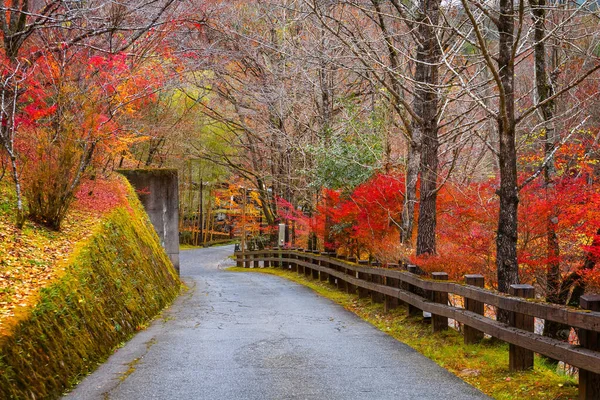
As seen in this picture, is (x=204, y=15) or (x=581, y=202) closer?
(x=581, y=202)

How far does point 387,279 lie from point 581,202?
3.62m

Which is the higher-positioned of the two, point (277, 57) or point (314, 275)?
point (277, 57)

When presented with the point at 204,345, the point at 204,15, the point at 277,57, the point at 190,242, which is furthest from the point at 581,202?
the point at 190,242

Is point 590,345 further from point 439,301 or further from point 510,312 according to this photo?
point 439,301

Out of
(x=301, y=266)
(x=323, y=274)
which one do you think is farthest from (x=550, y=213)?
(x=301, y=266)

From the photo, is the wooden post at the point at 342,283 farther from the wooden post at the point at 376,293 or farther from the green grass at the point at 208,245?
the green grass at the point at 208,245

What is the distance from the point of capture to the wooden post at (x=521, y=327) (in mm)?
5938

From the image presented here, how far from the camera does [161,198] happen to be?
22594 millimetres

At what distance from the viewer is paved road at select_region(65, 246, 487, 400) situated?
5727mm

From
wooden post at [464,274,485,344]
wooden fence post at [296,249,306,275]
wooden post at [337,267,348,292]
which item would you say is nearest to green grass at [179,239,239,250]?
wooden fence post at [296,249,306,275]

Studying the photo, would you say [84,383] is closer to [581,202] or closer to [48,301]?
[48,301]

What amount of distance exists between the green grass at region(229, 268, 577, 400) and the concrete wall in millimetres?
13049

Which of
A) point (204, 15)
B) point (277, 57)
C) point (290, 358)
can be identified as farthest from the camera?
point (277, 57)

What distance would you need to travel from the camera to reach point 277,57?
2492cm
